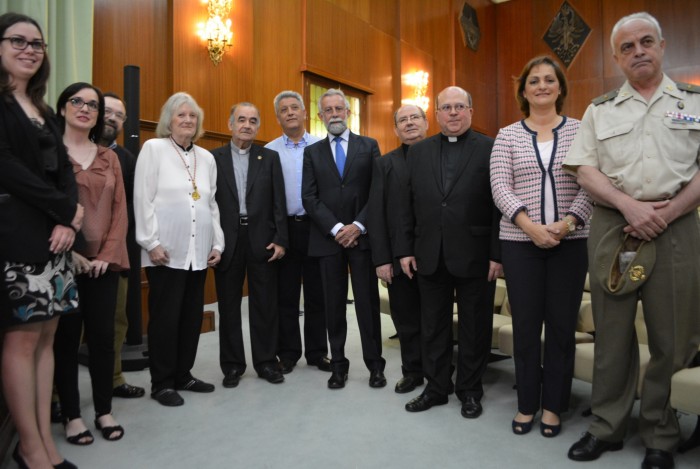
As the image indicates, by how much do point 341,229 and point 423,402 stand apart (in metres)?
0.99

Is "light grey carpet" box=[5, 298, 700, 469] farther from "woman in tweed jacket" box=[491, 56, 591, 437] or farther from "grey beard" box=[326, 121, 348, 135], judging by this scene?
"grey beard" box=[326, 121, 348, 135]

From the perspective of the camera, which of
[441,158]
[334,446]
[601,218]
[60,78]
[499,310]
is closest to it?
[601,218]

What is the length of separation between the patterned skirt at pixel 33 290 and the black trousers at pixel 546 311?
181 centimetres

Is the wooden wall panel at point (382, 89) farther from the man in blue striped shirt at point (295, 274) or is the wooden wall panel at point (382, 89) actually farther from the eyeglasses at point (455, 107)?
the eyeglasses at point (455, 107)

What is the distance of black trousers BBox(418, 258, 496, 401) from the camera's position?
2.62 metres

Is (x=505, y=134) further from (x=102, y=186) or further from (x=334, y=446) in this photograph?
(x=102, y=186)

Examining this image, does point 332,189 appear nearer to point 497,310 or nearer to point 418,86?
point 497,310

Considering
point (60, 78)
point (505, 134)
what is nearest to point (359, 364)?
point (505, 134)

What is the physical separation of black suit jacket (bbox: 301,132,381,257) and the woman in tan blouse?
1.06 meters

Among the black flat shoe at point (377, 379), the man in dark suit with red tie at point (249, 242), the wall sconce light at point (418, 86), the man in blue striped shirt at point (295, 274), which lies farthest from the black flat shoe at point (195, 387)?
the wall sconce light at point (418, 86)

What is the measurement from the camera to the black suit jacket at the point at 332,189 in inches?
120

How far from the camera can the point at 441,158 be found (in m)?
2.70

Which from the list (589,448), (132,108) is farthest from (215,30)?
(589,448)

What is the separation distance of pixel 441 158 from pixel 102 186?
1571 mm
